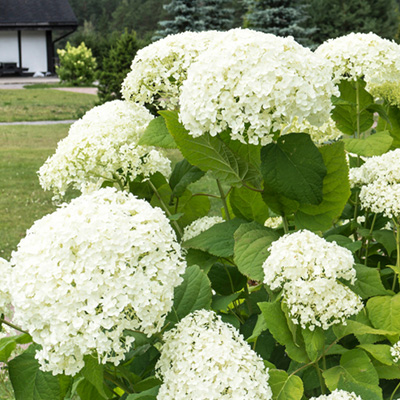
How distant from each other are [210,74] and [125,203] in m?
0.44

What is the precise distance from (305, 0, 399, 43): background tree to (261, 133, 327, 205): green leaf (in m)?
28.2

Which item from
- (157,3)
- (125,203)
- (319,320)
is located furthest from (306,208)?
(157,3)

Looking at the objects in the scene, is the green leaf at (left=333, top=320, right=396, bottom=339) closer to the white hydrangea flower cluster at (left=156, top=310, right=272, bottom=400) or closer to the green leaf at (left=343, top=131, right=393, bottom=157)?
the white hydrangea flower cluster at (left=156, top=310, right=272, bottom=400)

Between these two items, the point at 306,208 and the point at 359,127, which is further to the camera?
the point at 359,127

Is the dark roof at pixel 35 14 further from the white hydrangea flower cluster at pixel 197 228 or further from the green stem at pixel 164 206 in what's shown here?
the white hydrangea flower cluster at pixel 197 228

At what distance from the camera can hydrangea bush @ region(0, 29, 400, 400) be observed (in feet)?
4.50

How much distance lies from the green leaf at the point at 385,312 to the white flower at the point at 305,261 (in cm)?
22

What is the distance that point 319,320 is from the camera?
154 centimetres

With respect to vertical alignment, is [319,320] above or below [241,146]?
below

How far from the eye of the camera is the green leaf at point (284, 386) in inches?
59.3

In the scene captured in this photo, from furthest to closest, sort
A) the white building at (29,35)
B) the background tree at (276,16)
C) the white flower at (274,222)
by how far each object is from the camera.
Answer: the white building at (29,35), the background tree at (276,16), the white flower at (274,222)

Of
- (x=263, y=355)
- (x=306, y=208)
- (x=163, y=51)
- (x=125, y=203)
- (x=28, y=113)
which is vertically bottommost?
(x=28, y=113)

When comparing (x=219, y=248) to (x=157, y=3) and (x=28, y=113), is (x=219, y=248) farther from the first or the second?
(x=157, y=3)

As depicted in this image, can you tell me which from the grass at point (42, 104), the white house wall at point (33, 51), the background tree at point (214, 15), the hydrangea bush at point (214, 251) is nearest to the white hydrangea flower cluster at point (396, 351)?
the hydrangea bush at point (214, 251)
